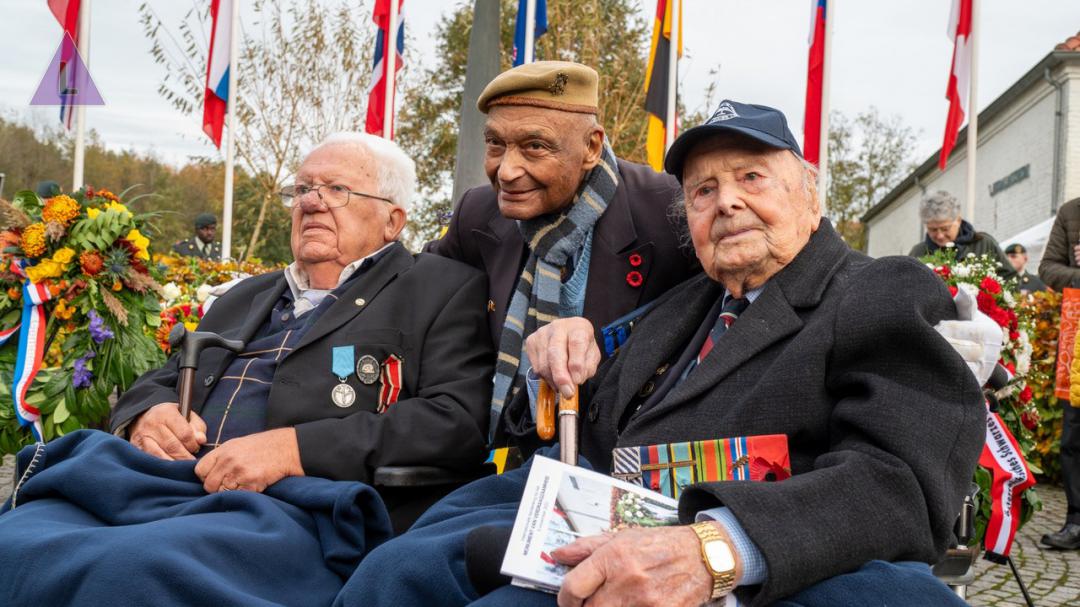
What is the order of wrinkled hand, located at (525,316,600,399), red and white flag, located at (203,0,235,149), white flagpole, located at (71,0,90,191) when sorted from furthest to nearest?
red and white flag, located at (203,0,235,149) → white flagpole, located at (71,0,90,191) → wrinkled hand, located at (525,316,600,399)

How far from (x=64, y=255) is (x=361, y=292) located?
198 cm

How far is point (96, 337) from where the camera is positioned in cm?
448

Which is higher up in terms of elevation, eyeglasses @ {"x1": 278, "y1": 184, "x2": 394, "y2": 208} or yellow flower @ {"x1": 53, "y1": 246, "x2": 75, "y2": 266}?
eyeglasses @ {"x1": 278, "y1": 184, "x2": 394, "y2": 208}

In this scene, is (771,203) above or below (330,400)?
above

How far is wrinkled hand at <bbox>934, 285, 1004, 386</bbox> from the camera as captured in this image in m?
2.20

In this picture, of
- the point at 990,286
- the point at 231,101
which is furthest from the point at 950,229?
the point at 231,101

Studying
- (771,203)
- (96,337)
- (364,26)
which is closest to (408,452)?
(771,203)

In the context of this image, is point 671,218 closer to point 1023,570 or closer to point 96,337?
point 96,337

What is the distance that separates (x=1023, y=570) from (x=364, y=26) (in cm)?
1526

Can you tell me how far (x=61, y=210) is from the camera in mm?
4395

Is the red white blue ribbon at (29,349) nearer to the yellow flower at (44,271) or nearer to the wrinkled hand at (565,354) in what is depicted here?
the yellow flower at (44,271)

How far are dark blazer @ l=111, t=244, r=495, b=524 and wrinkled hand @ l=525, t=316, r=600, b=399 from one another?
51cm

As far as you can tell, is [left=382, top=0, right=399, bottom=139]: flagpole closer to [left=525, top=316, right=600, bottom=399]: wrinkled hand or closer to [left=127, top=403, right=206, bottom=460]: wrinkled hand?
[left=127, top=403, right=206, bottom=460]: wrinkled hand

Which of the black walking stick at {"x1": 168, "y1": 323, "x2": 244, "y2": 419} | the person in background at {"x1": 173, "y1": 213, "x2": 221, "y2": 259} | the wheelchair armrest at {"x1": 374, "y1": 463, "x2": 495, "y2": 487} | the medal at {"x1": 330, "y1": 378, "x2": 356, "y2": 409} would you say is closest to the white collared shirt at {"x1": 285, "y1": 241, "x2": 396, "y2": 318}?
the black walking stick at {"x1": 168, "y1": 323, "x2": 244, "y2": 419}
